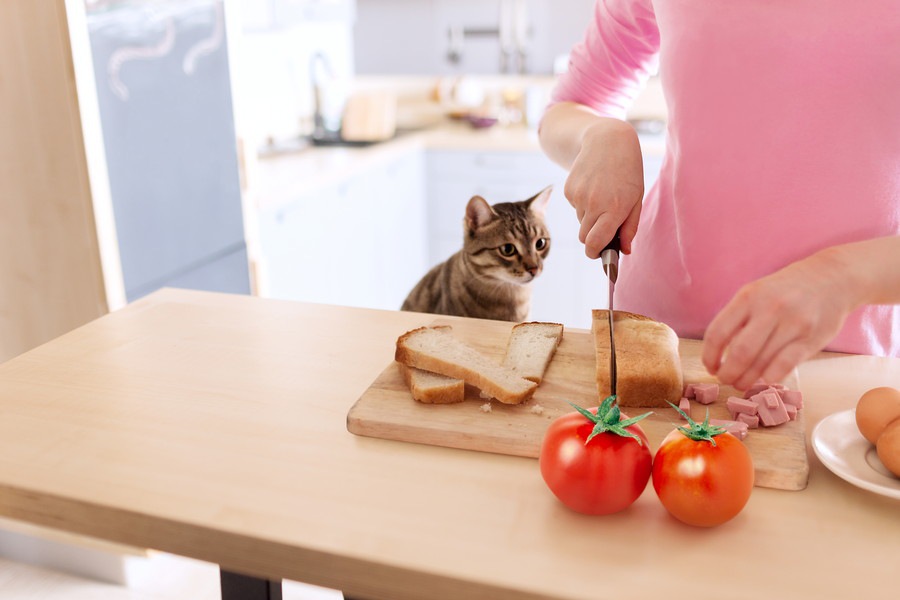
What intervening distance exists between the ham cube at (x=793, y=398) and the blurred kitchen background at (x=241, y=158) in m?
1.66

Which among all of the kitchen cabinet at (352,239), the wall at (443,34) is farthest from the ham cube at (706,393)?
the wall at (443,34)

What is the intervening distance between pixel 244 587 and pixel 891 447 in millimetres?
702

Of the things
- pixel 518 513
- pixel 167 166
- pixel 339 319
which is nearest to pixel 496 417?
pixel 518 513

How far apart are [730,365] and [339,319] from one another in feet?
2.08

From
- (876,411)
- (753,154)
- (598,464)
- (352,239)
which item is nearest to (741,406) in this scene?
(876,411)

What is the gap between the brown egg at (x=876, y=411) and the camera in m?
0.80

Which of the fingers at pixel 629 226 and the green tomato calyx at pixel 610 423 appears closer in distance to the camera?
the green tomato calyx at pixel 610 423

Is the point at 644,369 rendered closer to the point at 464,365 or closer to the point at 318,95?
the point at 464,365

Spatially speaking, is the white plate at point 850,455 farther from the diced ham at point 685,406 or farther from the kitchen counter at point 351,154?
the kitchen counter at point 351,154

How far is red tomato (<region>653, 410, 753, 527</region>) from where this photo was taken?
703 millimetres

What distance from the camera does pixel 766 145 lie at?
1.08 metres

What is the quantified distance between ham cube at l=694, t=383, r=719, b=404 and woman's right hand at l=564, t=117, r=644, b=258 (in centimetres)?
19

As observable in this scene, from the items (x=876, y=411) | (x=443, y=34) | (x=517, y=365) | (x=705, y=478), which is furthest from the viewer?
(x=443, y=34)

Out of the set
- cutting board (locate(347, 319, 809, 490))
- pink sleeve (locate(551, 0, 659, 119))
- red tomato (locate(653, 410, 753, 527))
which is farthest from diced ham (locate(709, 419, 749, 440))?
pink sleeve (locate(551, 0, 659, 119))
